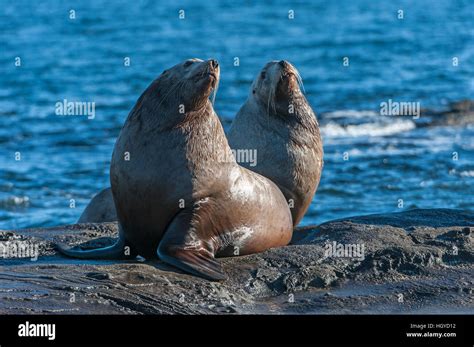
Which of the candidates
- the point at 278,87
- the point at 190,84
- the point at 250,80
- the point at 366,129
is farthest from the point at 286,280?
the point at 250,80

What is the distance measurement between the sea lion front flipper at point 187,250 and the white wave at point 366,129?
10.9 m

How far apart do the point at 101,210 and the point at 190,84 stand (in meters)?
3.75

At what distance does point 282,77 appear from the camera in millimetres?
11086

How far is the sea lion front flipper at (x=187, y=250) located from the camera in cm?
835

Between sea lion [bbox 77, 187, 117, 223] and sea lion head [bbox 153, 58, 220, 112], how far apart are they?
3.33m

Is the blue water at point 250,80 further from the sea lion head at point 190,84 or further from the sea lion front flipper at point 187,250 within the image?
the sea lion front flipper at point 187,250

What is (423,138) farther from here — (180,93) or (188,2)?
(188,2)

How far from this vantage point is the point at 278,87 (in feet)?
36.6

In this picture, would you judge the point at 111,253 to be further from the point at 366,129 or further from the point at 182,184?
the point at 366,129

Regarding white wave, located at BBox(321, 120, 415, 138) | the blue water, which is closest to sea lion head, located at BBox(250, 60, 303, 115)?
the blue water

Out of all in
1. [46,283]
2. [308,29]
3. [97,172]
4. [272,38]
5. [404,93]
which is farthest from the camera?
[308,29]

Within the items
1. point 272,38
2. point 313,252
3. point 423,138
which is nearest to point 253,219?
point 313,252

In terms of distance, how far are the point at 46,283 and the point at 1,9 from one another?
3807 cm
